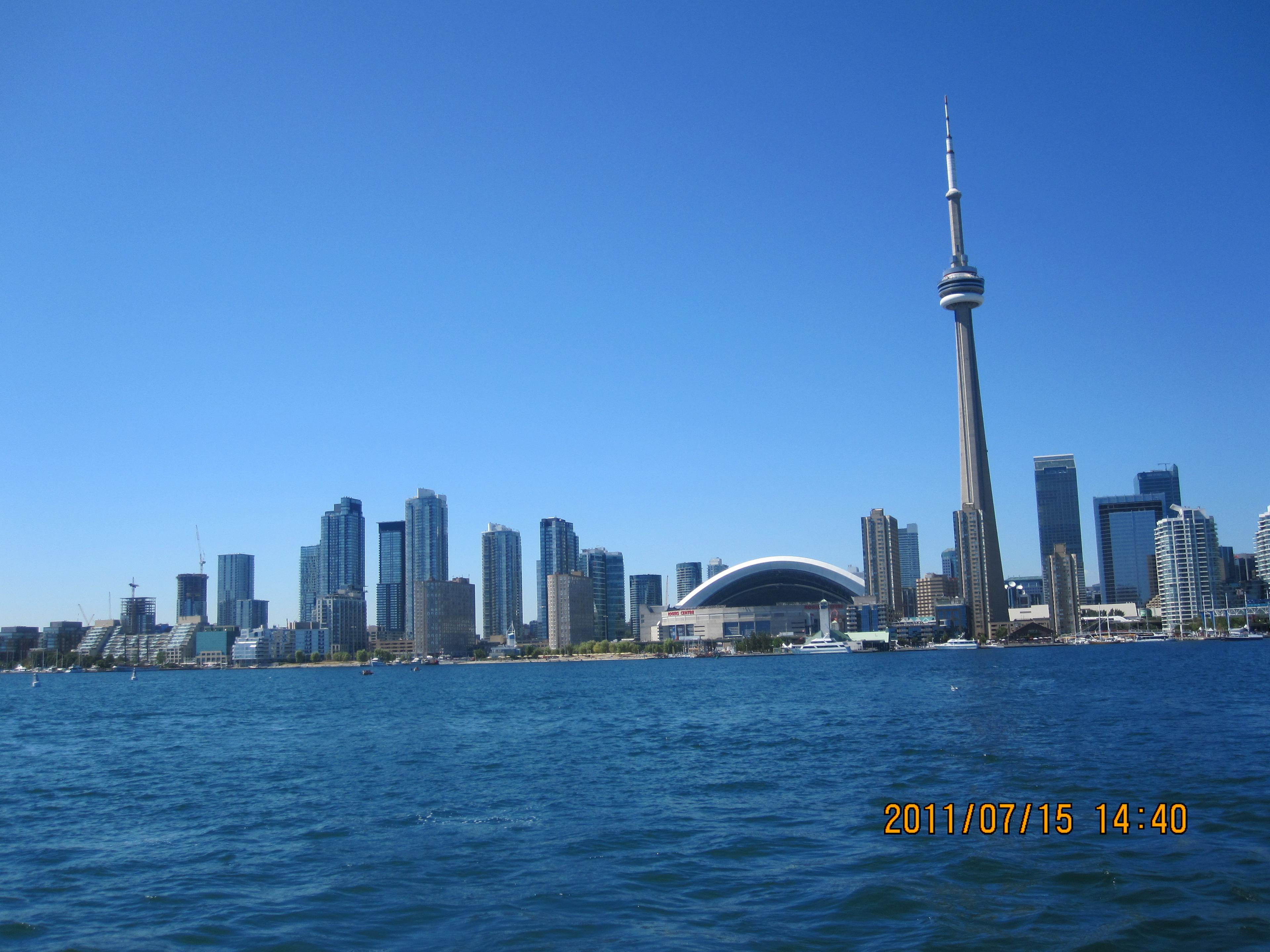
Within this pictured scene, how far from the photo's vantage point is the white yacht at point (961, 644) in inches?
7426

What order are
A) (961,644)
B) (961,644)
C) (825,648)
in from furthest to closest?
(961,644) → (961,644) → (825,648)

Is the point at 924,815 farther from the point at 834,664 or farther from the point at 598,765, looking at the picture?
the point at 834,664

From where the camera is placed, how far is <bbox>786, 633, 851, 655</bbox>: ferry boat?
604 ft

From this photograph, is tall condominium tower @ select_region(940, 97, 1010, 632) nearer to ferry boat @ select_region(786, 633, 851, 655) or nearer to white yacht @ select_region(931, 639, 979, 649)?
white yacht @ select_region(931, 639, 979, 649)

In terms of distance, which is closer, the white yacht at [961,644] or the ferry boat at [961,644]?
the ferry boat at [961,644]

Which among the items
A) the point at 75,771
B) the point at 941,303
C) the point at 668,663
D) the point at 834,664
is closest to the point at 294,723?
the point at 75,771
